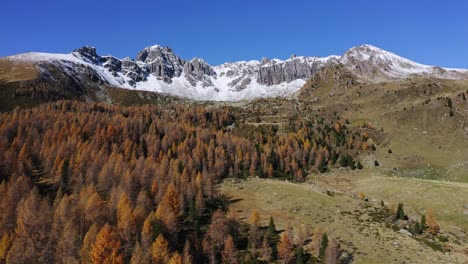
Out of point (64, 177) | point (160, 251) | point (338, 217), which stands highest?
point (338, 217)

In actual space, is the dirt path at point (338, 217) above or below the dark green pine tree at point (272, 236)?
above

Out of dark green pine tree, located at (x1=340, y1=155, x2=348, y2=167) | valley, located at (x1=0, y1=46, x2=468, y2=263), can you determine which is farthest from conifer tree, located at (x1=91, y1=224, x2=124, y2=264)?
dark green pine tree, located at (x1=340, y1=155, x2=348, y2=167)

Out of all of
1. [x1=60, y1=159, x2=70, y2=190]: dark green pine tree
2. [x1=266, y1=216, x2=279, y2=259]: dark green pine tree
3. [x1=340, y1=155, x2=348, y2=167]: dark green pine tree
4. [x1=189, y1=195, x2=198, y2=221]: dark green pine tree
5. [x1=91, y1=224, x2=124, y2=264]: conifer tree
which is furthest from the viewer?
[x1=340, y1=155, x2=348, y2=167]: dark green pine tree

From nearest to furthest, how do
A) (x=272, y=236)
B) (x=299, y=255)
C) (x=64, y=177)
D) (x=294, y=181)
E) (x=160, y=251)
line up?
(x=299, y=255) → (x=160, y=251) → (x=272, y=236) → (x=64, y=177) → (x=294, y=181)

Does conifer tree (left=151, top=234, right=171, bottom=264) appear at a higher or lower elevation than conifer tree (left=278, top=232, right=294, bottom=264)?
lower

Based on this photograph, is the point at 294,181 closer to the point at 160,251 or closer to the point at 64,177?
the point at 160,251

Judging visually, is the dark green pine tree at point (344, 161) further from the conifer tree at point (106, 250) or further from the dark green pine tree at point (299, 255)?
the conifer tree at point (106, 250)

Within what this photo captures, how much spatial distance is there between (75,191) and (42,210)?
2487cm

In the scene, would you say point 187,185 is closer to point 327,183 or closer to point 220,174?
point 220,174

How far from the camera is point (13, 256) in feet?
237

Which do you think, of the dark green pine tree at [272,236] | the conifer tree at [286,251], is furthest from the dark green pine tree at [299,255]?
the dark green pine tree at [272,236]

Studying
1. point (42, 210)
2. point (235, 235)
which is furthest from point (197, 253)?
point (42, 210)

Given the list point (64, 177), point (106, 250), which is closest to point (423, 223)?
point (106, 250)

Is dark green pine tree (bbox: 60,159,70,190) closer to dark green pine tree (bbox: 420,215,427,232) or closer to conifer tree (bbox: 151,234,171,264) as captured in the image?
conifer tree (bbox: 151,234,171,264)
